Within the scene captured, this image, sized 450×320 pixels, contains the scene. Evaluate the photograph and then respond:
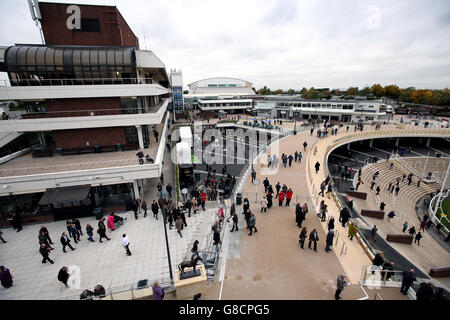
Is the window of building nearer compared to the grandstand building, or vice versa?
the grandstand building

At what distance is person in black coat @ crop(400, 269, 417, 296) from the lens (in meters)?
7.07

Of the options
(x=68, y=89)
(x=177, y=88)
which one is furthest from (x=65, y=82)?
(x=177, y=88)

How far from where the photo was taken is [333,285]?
754 cm

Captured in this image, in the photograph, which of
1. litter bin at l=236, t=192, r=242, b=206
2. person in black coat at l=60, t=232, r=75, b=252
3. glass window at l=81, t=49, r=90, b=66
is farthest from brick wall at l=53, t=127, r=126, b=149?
litter bin at l=236, t=192, r=242, b=206

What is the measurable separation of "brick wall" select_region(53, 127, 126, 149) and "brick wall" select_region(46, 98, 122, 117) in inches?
57.8

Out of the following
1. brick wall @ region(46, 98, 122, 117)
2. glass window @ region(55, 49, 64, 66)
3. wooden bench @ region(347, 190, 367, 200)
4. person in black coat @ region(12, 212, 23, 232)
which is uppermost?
glass window @ region(55, 49, 64, 66)

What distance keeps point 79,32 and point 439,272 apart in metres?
32.7

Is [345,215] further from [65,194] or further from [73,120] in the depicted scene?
[73,120]

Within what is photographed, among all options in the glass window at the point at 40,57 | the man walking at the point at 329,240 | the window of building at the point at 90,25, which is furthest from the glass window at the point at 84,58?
the man walking at the point at 329,240

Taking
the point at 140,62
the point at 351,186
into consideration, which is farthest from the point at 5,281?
the point at 351,186

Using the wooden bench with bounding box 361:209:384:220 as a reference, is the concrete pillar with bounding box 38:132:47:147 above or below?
above

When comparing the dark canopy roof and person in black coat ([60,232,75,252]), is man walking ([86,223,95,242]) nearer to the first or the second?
person in black coat ([60,232,75,252])
